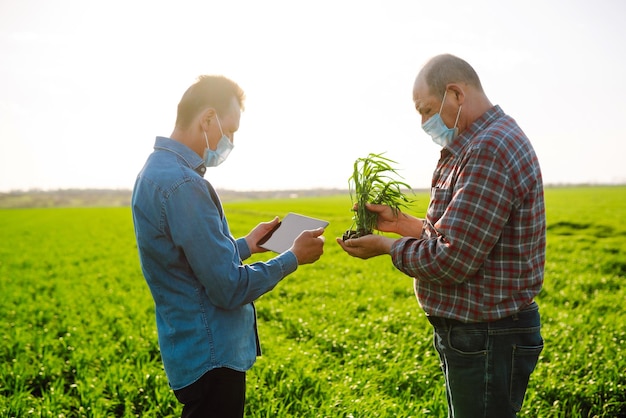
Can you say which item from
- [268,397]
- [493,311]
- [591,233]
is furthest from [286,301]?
[591,233]

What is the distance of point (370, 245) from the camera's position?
2.61m

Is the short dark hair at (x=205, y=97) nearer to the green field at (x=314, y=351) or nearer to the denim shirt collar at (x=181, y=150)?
the denim shirt collar at (x=181, y=150)

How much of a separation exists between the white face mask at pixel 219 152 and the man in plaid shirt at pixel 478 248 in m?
1.01

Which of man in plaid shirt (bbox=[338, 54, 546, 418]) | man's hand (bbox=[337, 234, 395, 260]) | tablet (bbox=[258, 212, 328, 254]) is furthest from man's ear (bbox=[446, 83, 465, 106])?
tablet (bbox=[258, 212, 328, 254])

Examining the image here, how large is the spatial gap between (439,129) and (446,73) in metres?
0.31

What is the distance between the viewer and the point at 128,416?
4.18 metres

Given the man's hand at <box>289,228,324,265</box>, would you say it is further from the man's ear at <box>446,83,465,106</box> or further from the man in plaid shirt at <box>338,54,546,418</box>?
the man's ear at <box>446,83,465,106</box>

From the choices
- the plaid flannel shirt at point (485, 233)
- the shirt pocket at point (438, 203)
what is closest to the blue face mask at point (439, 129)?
the plaid flannel shirt at point (485, 233)

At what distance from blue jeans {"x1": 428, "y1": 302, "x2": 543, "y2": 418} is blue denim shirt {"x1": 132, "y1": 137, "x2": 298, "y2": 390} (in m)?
0.95

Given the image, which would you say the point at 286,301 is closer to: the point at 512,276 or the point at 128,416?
the point at 128,416

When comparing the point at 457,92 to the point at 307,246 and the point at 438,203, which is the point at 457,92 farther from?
the point at 307,246

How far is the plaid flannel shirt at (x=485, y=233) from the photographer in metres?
2.10

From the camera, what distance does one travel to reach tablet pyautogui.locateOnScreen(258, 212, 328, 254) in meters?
2.83

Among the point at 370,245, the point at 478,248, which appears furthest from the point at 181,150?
the point at 478,248
